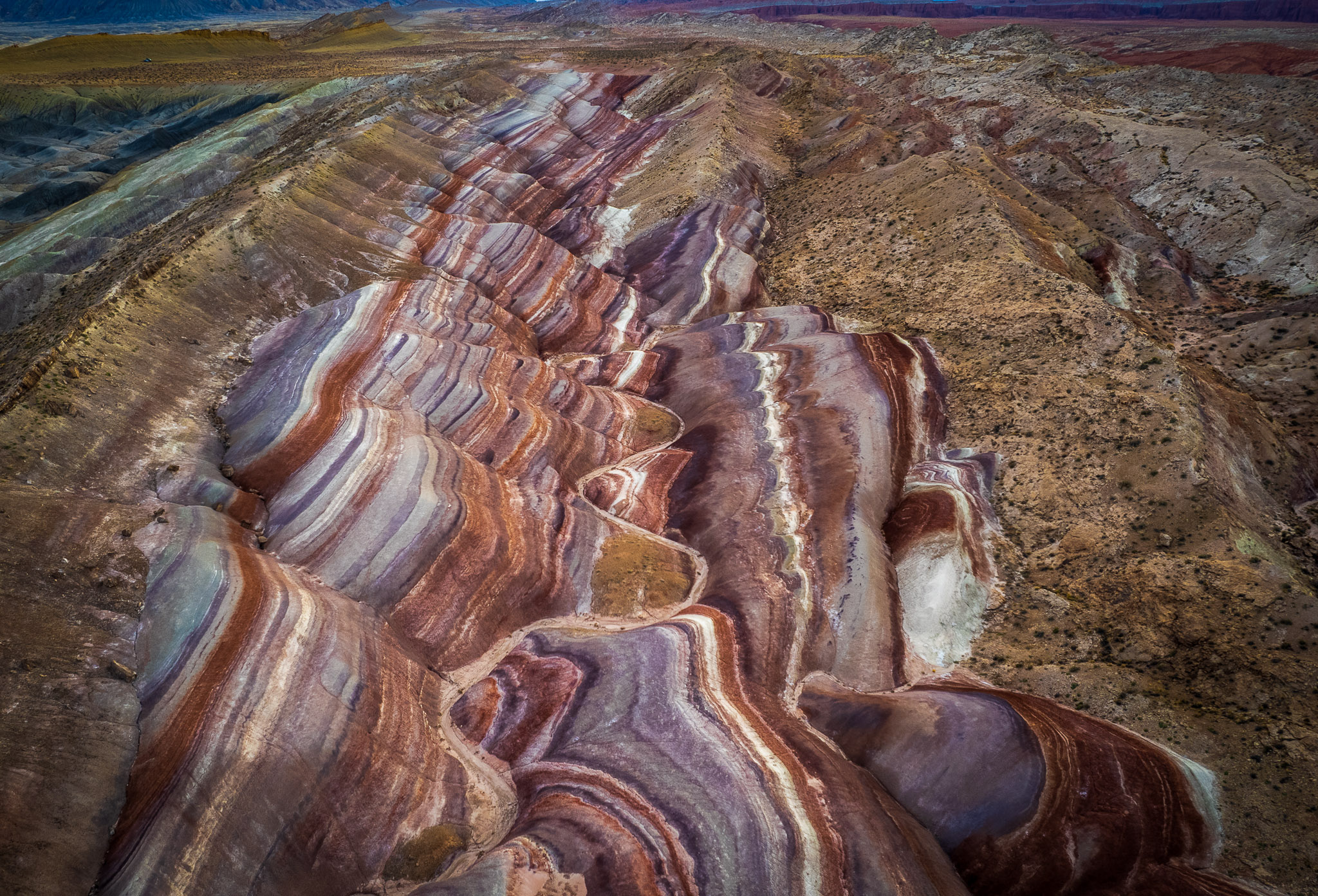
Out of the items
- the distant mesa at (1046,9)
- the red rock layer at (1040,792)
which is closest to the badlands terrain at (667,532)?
the red rock layer at (1040,792)

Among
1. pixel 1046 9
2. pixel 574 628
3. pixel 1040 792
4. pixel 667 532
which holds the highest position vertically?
pixel 1046 9

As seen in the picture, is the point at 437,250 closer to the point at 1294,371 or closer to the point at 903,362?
the point at 903,362

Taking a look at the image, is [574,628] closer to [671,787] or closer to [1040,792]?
[671,787]

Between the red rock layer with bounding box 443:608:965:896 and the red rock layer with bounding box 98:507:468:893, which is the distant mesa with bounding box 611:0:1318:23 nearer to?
the red rock layer with bounding box 443:608:965:896

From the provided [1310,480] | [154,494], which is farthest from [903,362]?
[154,494]

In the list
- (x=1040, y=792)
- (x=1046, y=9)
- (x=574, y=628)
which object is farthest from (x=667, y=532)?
(x=1046, y=9)

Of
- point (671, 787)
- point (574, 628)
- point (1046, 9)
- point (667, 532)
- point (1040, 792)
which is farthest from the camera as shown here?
point (1046, 9)
